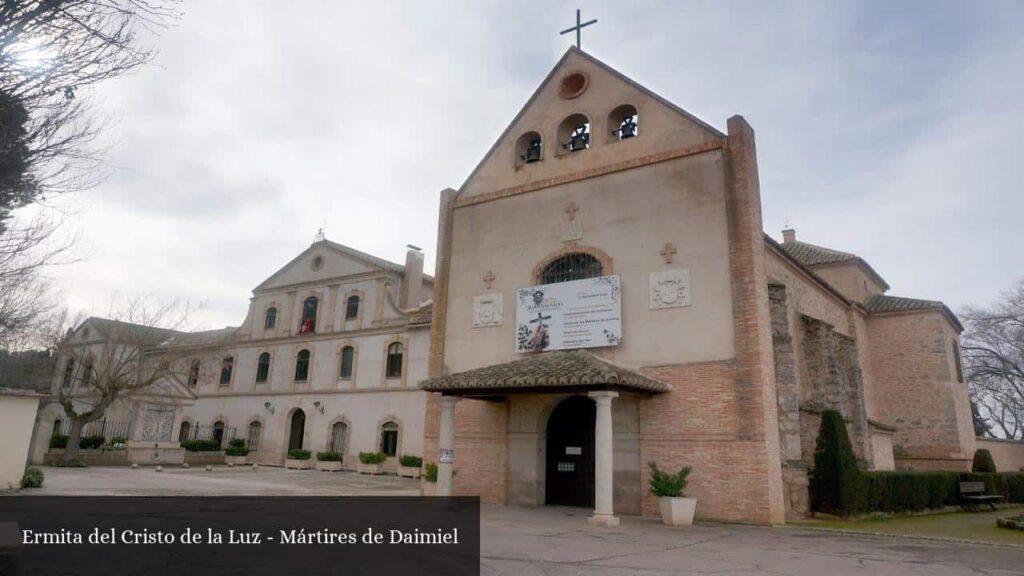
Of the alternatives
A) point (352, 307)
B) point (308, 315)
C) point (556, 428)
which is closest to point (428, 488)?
point (556, 428)

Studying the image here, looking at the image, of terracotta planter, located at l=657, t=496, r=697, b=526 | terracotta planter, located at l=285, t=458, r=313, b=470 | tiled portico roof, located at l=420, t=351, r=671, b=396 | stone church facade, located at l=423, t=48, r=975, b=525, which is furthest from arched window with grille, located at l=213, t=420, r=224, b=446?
terracotta planter, located at l=657, t=496, r=697, b=526

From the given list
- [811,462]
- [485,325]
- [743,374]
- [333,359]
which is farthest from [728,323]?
[333,359]

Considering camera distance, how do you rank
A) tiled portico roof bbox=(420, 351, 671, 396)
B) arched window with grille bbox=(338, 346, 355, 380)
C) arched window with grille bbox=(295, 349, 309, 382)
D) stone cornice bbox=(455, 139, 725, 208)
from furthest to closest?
arched window with grille bbox=(295, 349, 309, 382) < arched window with grille bbox=(338, 346, 355, 380) < stone cornice bbox=(455, 139, 725, 208) < tiled portico roof bbox=(420, 351, 671, 396)

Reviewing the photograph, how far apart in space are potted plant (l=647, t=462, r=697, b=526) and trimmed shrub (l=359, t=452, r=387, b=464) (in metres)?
17.7

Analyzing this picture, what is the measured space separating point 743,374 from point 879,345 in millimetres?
17795

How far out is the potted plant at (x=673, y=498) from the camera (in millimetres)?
13211

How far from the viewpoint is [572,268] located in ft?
57.1

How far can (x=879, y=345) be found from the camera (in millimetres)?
28047

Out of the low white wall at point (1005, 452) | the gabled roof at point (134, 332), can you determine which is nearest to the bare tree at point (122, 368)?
the gabled roof at point (134, 332)

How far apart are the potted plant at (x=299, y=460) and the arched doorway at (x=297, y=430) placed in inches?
75.5

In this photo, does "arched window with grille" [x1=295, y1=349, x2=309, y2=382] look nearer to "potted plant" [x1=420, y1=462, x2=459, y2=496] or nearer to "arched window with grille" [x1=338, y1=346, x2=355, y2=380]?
"arched window with grille" [x1=338, y1=346, x2=355, y2=380]

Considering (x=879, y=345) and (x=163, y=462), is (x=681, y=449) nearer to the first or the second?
(x=879, y=345)

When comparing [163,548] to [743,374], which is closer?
[163,548]

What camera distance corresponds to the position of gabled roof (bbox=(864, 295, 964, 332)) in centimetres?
2733
